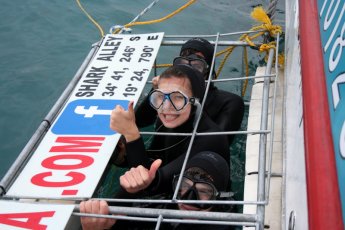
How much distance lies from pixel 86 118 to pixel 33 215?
2.76 feet

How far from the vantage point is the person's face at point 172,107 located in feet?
7.93

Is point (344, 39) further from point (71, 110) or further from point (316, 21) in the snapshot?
point (71, 110)

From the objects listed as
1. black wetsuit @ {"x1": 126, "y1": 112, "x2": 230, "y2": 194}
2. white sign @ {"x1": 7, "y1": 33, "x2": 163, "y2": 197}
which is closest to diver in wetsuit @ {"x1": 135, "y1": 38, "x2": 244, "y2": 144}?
white sign @ {"x1": 7, "y1": 33, "x2": 163, "y2": 197}

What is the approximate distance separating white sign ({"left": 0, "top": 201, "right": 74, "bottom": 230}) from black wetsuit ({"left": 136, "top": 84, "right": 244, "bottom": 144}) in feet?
4.99

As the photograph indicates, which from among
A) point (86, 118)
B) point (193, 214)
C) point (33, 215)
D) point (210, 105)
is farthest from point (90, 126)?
point (210, 105)

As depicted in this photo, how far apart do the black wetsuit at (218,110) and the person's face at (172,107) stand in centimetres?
81

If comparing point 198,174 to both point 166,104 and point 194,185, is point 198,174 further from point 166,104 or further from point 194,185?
point 166,104

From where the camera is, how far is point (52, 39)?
17.8ft

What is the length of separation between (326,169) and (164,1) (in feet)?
19.5

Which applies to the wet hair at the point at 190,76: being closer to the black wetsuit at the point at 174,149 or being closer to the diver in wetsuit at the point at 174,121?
the diver in wetsuit at the point at 174,121

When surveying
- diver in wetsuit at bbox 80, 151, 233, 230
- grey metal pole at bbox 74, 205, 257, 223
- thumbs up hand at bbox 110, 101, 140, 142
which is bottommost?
grey metal pole at bbox 74, 205, 257, 223

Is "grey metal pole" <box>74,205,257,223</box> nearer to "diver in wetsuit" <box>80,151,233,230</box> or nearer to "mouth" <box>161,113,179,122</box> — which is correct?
"diver in wetsuit" <box>80,151,233,230</box>

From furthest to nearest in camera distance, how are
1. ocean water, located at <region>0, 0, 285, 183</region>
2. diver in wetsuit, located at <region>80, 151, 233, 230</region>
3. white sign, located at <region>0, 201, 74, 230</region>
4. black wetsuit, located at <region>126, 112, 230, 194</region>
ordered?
ocean water, located at <region>0, 0, 285, 183</region>
black wetsuit, located at <region>126, 112, 230, 194</region>
diver in wetsuit, located at <region>80, 151, 233, 230</region>
white sign, located at <region>0, 201, 74, 230</region>

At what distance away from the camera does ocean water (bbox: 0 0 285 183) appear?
4.24 metres
